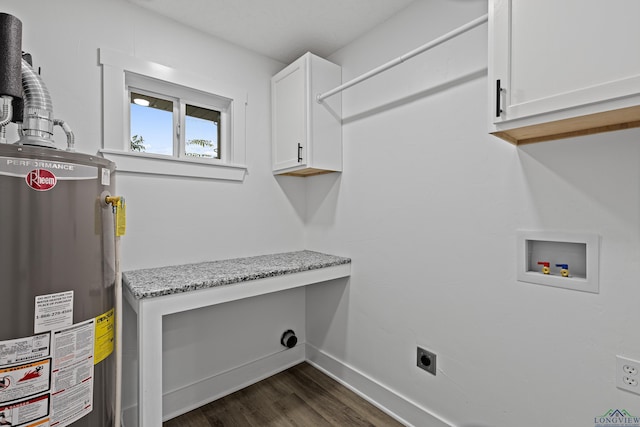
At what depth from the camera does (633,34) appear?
83 centimetres

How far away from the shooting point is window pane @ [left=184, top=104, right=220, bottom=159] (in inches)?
80.6

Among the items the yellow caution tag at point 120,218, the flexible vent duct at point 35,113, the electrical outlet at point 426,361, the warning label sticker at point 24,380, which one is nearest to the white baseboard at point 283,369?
the electrical outlet at point 426,361

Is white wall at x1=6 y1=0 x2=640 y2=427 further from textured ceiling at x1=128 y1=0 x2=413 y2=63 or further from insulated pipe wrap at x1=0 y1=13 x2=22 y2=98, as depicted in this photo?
insulated pipe wrap at x1=0 y1=13 x2=22 y2=98

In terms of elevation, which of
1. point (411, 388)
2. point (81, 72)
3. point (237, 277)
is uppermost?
point (81, 72)

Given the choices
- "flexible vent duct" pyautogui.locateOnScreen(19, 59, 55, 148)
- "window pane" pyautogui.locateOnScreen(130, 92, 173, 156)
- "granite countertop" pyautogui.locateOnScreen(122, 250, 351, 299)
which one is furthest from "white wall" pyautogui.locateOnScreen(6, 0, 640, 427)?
"flexible vent duct" pyautogui.locateOnScreen(19, 59, 55, 148)

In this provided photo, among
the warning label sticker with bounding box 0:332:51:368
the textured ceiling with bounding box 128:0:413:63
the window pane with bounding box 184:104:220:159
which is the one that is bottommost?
the warning label sticker with bounding box 0:332:51:368

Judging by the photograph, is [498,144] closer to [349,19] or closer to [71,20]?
[349,19]

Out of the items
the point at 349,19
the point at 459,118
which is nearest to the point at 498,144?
the point at 459,118

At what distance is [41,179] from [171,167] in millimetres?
946

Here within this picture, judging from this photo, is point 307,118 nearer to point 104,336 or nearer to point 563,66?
point 563,66

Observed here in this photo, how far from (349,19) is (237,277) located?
5.56ft

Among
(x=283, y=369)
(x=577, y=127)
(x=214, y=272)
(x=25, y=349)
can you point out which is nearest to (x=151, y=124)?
(x=214, y=272)

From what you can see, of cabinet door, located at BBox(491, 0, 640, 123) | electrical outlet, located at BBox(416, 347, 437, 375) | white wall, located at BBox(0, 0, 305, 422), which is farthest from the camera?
electrical outlet, located at BBox(416, 347, 437, 375)

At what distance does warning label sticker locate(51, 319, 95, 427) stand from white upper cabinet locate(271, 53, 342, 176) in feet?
4.74
